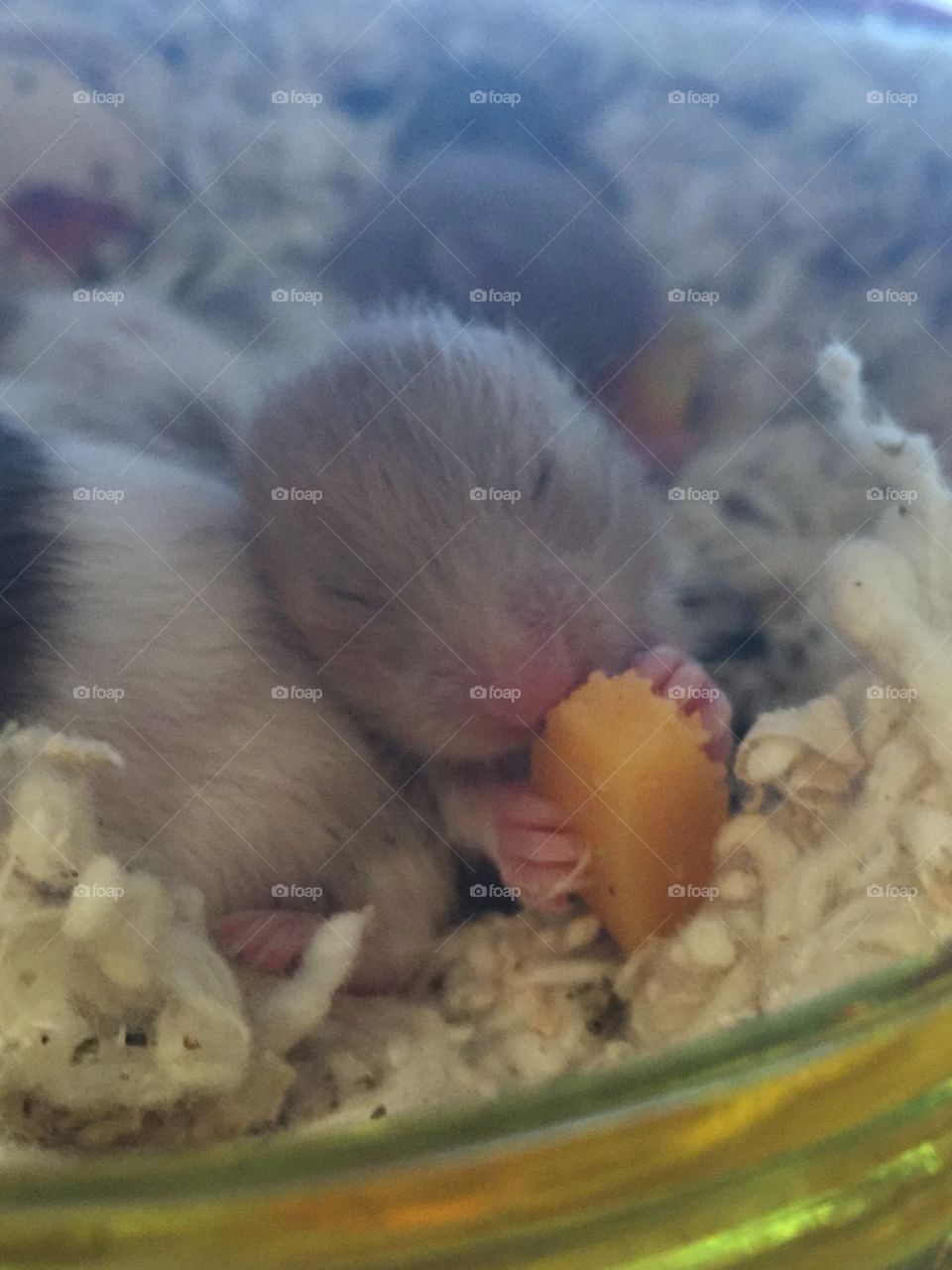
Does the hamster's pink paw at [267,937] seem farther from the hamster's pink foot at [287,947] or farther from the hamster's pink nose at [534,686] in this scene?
the hamster's pink nose at [534,686]

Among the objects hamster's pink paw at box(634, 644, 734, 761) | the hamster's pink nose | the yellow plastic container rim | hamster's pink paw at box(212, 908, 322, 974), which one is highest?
hamster's pink paw at box(634, 644, 734, 761)

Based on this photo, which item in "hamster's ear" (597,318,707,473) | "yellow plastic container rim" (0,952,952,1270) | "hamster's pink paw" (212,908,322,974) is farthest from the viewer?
"hamster's ear" (597,318,707,473)

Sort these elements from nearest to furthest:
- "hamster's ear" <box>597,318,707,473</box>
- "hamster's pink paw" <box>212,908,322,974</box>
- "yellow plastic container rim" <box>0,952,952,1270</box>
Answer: "yellow plastic container rim" <box>0,952,952,1270</box> → "hamster's pink paw" <box>212,908,322,974</box> → "hamster's ear" <box>597,318,707,473</box>

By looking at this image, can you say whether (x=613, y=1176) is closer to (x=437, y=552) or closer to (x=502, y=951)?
(x=502, y=951)

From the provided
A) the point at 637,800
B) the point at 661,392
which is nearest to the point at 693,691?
the point at 637,800

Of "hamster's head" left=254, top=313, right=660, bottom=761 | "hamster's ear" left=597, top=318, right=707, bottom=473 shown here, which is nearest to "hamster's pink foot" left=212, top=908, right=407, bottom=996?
"hamster's head" left=254, top=313, right=660, bottom=761

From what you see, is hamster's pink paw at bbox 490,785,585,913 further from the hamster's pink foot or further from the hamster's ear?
the hamster's ear

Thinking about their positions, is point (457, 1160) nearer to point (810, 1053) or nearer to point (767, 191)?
point (810, 1053)

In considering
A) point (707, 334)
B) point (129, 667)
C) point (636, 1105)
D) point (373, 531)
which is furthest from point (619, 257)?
point (636, 1105)
